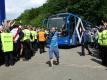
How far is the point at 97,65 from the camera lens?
709 inches

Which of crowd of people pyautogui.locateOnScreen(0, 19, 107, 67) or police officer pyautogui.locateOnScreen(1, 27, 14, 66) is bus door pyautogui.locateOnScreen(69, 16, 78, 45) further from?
police officer pyautogui.locateOnScreen(1, 27, 14, 66)

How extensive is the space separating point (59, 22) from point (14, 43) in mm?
10930

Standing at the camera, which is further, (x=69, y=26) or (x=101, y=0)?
(x=101, y=0)

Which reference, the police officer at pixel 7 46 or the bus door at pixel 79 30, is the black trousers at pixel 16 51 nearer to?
the police officer at pixel 7 46

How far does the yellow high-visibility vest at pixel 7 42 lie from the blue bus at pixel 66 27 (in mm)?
11511

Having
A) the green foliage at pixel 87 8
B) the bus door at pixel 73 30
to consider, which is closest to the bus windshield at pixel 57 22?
the bus door at pixel 73 30

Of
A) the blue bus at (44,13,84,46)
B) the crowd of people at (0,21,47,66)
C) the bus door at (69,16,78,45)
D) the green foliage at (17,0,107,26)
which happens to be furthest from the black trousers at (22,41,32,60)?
the green foliage at (17,0,107,26)

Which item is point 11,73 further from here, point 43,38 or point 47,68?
point 43,38

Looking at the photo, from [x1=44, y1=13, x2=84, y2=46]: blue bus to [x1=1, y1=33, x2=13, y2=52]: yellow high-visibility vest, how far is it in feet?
37.8

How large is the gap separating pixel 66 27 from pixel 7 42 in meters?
11.9

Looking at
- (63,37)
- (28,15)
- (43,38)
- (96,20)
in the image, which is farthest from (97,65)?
(28,15)

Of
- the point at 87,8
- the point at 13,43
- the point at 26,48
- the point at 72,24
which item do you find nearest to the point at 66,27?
the point at 72,24

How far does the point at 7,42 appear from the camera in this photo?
1744 cm

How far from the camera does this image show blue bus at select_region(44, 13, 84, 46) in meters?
28.9
